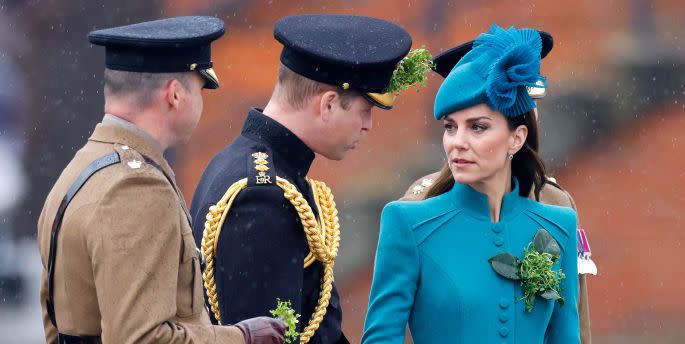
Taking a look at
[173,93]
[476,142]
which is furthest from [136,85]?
[476,142]

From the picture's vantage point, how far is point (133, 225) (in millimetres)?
3246

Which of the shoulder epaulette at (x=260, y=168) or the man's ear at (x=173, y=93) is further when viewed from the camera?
the shoulder epaulette at (x=260, y=168)

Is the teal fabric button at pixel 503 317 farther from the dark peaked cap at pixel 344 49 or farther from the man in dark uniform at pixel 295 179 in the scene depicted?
the dark peaked cap at pixel 344 49

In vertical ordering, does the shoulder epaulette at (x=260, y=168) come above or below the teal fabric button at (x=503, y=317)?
above

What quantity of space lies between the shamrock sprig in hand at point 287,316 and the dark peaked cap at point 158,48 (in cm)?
62

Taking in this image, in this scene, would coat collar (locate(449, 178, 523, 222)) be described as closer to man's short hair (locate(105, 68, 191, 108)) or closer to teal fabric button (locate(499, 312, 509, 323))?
teal fabric button (locate(499, 312, 509, 323))

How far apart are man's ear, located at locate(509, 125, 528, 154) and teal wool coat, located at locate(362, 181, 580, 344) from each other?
140 mm

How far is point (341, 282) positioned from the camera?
8.19 metres

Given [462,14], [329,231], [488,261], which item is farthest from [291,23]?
[462,14]

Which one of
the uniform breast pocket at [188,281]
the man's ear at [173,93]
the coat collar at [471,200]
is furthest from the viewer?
the coat collar at [471,200]

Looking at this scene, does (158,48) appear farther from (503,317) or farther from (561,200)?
(561,200)

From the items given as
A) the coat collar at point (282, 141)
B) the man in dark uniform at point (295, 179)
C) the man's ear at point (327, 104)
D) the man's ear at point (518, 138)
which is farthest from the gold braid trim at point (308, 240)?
the man's ear at point (518, 138)

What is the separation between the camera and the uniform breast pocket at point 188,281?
11.2ft

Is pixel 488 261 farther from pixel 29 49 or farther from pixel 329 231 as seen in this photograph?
pixel 29 49
